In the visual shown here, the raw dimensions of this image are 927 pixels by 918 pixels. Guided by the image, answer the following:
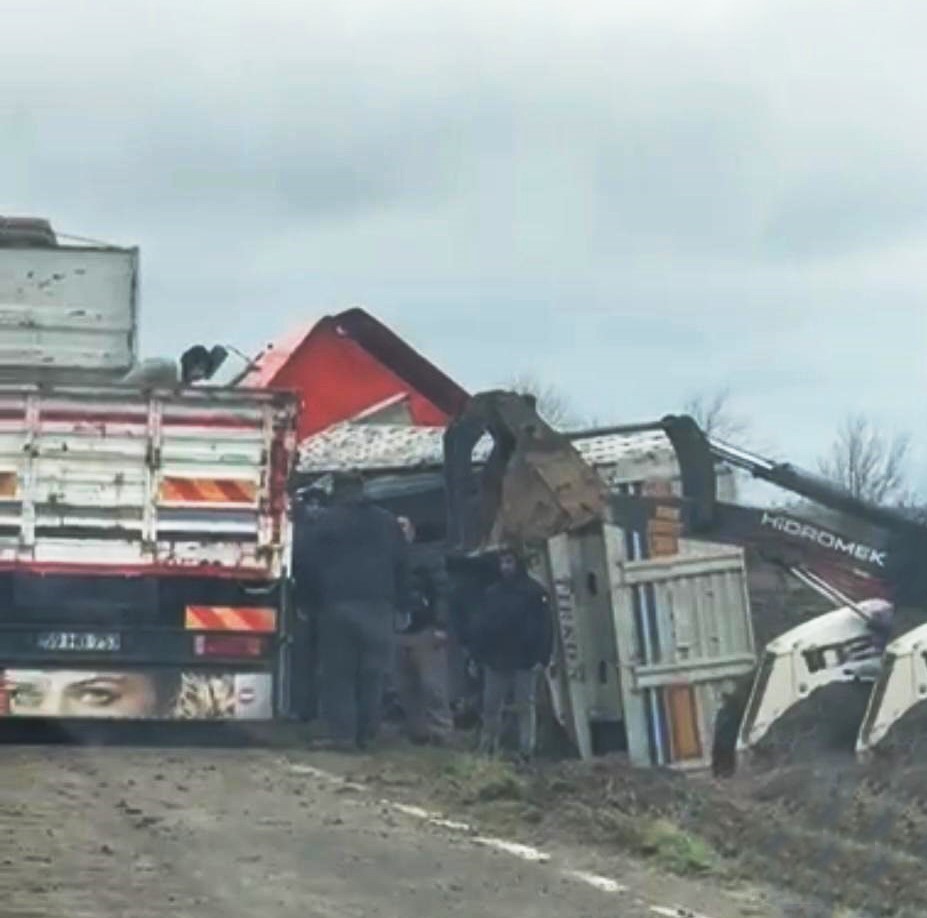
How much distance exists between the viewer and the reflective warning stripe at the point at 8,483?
16734 millimetres

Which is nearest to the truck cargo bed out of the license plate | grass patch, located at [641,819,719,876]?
the license plate

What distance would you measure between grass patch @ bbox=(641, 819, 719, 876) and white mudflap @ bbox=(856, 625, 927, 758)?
3529 mm

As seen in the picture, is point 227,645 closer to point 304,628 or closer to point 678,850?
point 304,628

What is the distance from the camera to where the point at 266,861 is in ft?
41.1

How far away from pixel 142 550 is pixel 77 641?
710 mm

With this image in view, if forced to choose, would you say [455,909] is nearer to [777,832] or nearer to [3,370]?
[777,832]

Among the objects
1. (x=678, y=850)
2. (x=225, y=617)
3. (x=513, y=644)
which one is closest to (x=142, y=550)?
(x=225, y=617)

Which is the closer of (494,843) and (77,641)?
(494,843)

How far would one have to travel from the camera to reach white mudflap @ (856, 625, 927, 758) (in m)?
16.9

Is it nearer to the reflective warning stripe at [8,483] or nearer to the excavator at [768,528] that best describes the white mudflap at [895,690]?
the excavator at [768,528]

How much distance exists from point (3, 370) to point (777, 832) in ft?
22.8

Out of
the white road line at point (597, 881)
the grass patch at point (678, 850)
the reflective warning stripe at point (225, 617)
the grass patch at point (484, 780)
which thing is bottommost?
the white road line at point (597, 881)

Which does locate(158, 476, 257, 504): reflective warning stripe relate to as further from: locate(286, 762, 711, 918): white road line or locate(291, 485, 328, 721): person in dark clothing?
locate(286, 762, 711, 918): white road line

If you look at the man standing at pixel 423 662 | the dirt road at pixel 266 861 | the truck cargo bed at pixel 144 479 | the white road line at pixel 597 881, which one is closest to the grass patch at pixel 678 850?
the dirt road at pixel 266 861
